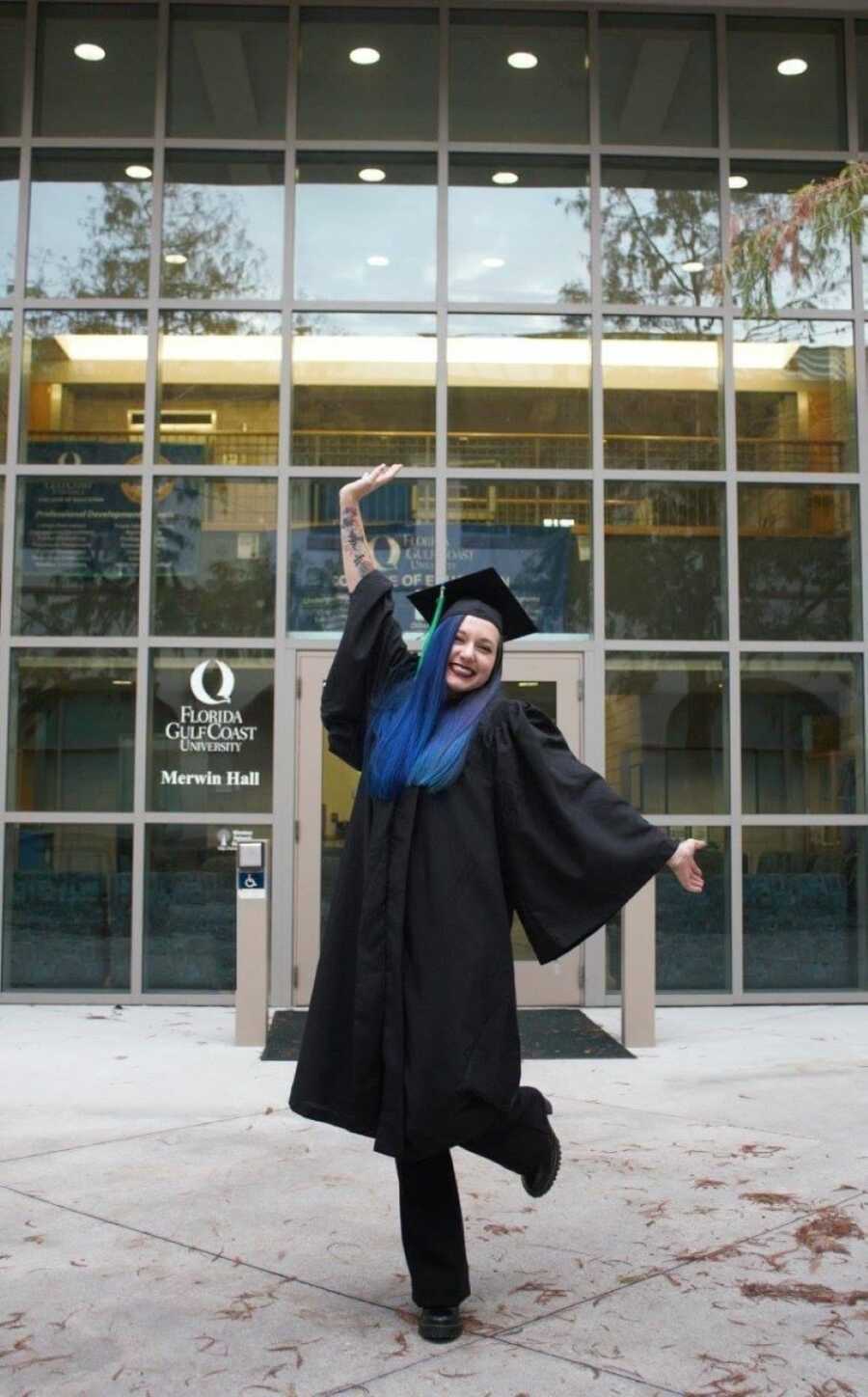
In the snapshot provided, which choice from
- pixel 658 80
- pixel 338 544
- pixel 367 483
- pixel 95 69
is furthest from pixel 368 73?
pixel 367 483

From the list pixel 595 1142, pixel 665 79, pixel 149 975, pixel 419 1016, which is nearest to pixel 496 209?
pixel 665 79

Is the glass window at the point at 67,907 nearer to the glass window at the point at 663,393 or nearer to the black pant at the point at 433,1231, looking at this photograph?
the glass window at the point at 663,393

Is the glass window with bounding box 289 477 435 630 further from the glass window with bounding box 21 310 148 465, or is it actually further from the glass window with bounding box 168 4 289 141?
the glass window with bounding box 168 4 289 141

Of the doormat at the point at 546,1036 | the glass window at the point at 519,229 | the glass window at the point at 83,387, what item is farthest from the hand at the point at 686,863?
the glass window at the point at 519,229

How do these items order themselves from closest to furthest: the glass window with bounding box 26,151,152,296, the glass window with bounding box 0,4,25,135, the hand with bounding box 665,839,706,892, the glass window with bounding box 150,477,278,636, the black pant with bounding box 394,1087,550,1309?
1. the black pant with bounding box 394,1087,550,1309
2. the hand with bounding box 665,839,706,892
3. the glass window with bounding box 150,477,278,636
4. the glass window with bounding box 26,151,152,296
5. the glass window with bounding box 0,4,25,135

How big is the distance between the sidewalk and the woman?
37cm

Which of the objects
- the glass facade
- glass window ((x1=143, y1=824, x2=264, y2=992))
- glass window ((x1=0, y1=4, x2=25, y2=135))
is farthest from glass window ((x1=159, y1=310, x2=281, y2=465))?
glass window ((x1=143, y1=824, x2=264, y2=992))

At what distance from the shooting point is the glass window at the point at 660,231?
35.9 ft

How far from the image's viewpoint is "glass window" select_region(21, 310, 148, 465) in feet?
35.0

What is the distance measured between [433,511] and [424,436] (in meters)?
0.59

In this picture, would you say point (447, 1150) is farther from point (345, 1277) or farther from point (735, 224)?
point (735, 224)

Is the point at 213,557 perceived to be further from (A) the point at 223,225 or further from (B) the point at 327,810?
(A) the point at 223,225

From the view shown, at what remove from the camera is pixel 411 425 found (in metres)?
10.7

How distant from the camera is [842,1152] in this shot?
5773 mm
